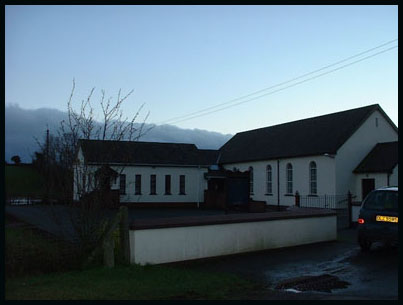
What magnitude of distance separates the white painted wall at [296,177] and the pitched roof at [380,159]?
6.54 ft

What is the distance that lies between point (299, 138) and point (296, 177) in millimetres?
3983

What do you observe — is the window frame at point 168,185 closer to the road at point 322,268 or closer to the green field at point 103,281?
the road at point 322,268

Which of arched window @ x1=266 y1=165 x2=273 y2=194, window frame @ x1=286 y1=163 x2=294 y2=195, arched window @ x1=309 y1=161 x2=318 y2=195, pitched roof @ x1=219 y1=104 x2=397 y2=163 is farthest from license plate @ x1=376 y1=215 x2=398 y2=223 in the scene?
arched window @ x1=266 y1=165 x2=273 y2=194

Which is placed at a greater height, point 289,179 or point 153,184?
point 289,179

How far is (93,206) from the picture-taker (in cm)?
1036

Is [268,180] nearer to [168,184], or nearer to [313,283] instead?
[168,184]

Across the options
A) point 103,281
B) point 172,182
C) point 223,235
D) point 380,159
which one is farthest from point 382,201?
point 172,182

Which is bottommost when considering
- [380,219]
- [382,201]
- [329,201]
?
[329,201]

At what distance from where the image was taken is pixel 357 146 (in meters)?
32.3

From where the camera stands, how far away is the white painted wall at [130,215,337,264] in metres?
10.7

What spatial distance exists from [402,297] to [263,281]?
264 cm

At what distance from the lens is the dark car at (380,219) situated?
12266mm

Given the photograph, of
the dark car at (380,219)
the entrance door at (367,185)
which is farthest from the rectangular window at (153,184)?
the dark car at (380,219)

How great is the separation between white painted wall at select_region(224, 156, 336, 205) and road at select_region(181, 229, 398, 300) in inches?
683
